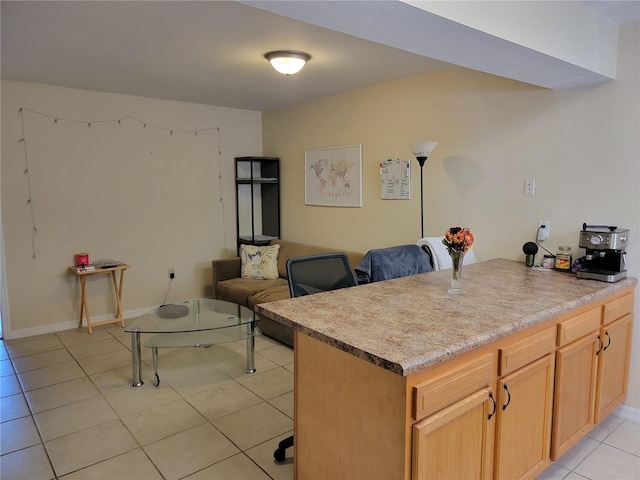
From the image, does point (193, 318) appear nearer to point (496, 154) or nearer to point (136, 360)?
point (136, 360)

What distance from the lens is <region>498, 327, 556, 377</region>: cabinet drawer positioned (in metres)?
1.68

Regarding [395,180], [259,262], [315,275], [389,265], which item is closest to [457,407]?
[315,275]

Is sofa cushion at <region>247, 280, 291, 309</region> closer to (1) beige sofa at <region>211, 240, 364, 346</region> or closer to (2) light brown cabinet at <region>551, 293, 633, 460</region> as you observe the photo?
(1) beige sofa at <region>211, 240, 364, 346</region>

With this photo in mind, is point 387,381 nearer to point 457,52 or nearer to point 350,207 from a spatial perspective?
point 457,52

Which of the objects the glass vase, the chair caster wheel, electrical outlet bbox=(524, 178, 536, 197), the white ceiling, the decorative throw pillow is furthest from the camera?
the decorative throw pillow

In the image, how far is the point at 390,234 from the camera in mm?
4020

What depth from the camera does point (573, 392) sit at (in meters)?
2.11

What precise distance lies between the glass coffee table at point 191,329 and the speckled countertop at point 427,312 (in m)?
1.34

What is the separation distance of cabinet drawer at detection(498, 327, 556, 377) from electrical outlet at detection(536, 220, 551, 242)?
1160 mm

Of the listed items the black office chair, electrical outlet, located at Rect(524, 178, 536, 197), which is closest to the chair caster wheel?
the black office chair

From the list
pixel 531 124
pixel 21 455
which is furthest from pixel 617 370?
pixel 21 455

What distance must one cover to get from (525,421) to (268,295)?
2.63m

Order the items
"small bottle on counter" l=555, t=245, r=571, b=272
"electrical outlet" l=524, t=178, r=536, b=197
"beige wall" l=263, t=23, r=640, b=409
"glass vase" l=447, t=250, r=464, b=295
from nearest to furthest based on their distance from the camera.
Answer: "glass vase" l=447, t=250, r=464, b=295, "beige wall" l=263, t=23, r=640, b=409, "small bottle on counter" l=555, t=245, r=571, b=272, "electrical outlet" l=524, t=178, r=536, b=197

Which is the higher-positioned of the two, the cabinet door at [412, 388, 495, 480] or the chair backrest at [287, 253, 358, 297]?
the chair backrest at [287, 253, 358, 297]
